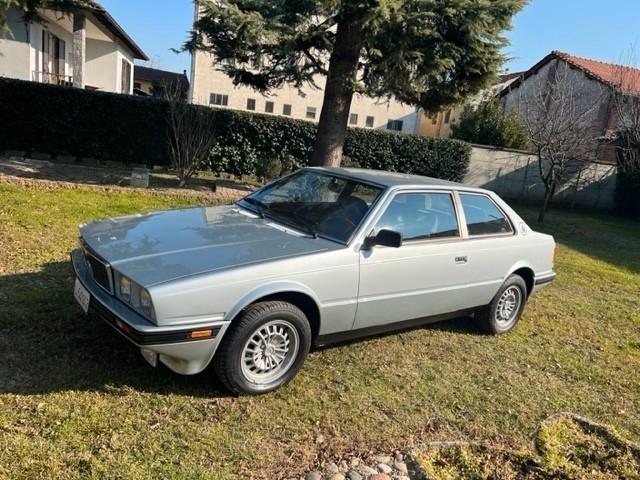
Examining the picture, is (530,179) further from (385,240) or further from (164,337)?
(164,337)

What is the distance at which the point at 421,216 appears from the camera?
446 centimetres

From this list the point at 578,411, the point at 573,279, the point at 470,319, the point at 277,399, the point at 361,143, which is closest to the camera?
the point at 277,399

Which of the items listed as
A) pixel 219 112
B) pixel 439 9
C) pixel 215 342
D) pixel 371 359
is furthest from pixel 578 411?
pixel 219 112

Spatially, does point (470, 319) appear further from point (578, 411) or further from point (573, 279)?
point (573, 279)

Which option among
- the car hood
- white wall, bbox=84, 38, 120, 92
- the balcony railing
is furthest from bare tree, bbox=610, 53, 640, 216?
white wall, bbox=84, 38, 120, 92

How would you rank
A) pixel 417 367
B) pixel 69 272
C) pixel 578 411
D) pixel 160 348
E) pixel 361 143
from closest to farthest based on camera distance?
pixel 160 348 → pixel 578 411 → pixel 417 367 → pixel 69 272 → pixel 361 143

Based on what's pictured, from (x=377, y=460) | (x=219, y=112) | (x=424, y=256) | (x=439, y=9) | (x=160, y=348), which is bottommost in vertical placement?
(x=377, y=460)

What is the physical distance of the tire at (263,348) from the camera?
3322 mm

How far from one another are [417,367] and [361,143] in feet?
35.3

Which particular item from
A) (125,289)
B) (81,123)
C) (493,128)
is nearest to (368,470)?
(125,289)

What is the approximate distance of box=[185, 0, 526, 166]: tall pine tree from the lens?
855 cm

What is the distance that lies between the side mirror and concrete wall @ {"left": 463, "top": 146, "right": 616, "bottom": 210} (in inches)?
538

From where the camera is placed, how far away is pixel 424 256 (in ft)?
14.1

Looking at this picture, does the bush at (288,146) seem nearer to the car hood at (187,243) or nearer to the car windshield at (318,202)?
the car windshield at (318,202)
